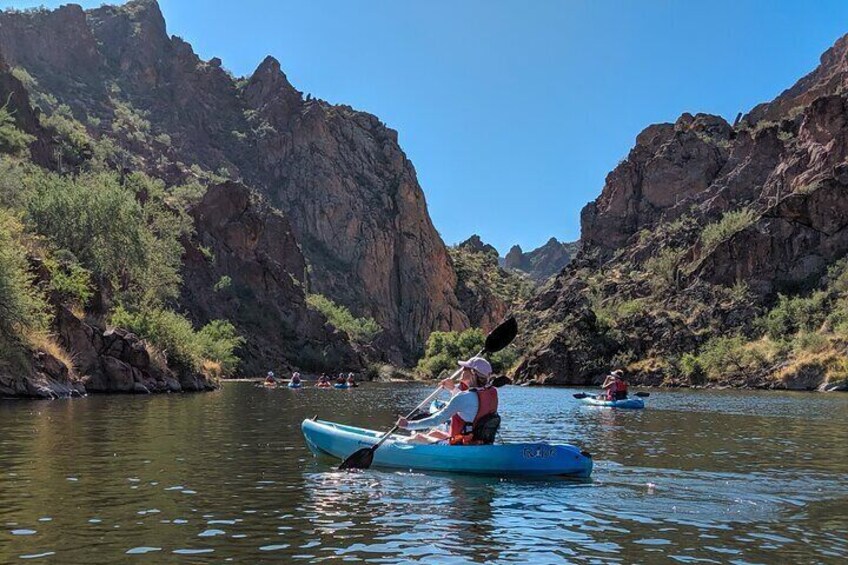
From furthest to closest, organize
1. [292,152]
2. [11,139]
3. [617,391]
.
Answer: [292,152] → [11,139] → [617,391]

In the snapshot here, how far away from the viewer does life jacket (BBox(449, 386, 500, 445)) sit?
16.6m

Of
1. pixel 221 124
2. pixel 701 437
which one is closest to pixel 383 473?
pixel 701 437

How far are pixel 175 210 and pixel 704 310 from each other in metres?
71.1

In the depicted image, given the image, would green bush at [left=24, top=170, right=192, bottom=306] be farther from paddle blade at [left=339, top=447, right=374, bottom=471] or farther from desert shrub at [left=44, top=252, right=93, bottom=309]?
paddle blade at [left=339, top=447, right=374, bottom=471]

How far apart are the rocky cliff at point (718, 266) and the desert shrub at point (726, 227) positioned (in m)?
0.33

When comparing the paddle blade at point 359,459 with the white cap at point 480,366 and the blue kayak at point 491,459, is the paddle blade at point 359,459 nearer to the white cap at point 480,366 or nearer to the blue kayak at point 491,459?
the blue kayak at point 491,459

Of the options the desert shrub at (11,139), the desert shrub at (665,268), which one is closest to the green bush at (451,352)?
the desert shrub at (665,268)

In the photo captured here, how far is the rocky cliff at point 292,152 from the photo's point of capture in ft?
555

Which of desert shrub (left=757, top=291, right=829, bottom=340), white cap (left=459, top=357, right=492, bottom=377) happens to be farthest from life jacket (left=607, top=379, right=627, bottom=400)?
desert shrub (left=757, top=291, right=829, bottom=340)

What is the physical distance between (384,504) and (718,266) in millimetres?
104868

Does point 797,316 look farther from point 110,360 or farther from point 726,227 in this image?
point 110,360

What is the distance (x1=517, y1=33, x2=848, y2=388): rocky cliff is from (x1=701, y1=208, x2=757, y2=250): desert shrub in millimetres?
326

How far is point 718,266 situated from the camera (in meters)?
109

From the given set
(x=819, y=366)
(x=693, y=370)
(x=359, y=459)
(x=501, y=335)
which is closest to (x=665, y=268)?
(x=693, y=370)
